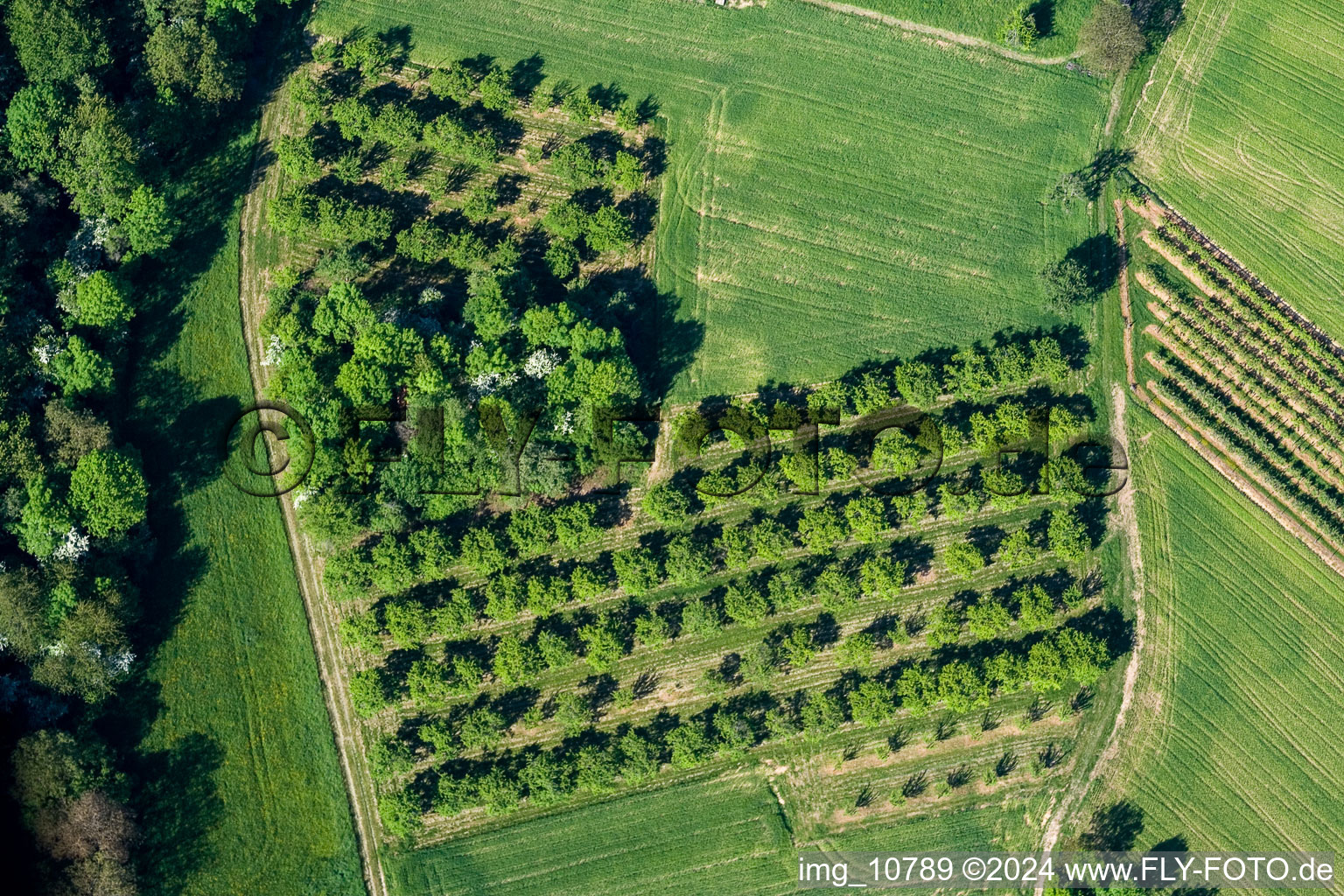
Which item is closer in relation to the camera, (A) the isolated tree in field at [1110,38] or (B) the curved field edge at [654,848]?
(B) the curved field edge at [654,848]

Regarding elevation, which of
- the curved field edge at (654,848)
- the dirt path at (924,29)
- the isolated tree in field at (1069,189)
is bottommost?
the curved field edge at (654,848)

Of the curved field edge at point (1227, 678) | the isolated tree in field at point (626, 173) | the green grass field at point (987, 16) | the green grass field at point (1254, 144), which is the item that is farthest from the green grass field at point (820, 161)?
the curved field edge at point (1227, 678)

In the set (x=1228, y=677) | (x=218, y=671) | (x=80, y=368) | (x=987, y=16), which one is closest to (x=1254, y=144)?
(x=987, y=16)

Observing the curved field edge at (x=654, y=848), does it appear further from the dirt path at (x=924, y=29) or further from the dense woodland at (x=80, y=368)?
the dirt path at (x=924, y=29)

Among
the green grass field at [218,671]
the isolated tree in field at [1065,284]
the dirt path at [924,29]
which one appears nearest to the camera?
the green grass field at [218,671]

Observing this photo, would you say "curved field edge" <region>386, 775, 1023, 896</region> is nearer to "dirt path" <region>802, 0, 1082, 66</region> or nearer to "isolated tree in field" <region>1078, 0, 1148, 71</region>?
"dirt path" <region>802, 0, 1082, 66</region>

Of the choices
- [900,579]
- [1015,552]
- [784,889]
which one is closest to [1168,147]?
[1015,552]

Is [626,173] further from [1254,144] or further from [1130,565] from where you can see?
[1254,144]
